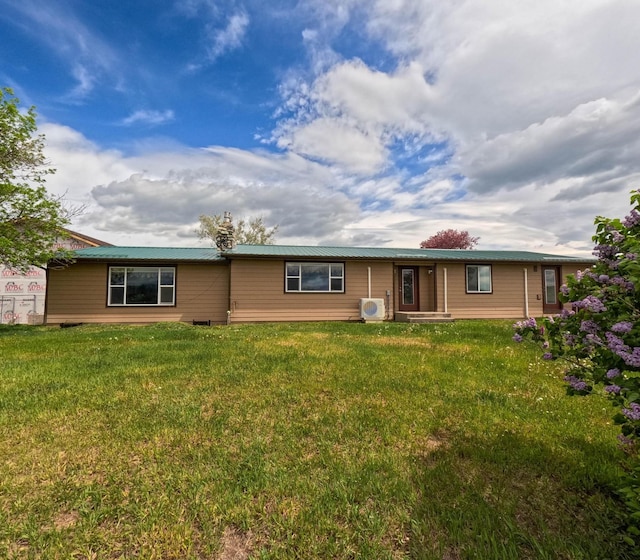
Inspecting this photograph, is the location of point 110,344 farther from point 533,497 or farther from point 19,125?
point 19,125

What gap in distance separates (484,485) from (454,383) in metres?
2.39

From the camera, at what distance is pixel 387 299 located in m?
14.1

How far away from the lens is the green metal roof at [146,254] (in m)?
12.5

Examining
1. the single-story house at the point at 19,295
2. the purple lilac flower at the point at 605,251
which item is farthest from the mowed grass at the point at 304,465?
the single-story house at the point at 19,295

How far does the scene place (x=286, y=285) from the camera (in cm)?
1347

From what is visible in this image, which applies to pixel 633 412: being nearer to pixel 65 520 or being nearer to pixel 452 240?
pixel 65 520

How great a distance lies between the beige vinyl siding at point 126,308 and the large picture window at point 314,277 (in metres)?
2.66

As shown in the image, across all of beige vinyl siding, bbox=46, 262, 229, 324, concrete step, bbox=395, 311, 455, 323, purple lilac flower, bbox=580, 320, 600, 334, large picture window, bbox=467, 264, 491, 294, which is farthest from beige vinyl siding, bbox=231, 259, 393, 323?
purple lilac flower, bbox=580, 320, 600, 334

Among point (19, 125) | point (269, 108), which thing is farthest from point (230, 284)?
point (19, 125)

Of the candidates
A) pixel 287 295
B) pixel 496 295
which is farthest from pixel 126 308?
pixel 496 295

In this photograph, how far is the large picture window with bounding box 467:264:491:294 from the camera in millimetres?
14742

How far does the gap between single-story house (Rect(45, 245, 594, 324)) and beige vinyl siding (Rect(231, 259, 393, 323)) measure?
4cm

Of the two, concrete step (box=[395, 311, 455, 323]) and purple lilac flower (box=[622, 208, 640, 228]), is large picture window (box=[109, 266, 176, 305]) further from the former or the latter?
purple lilac flower (box=[622, 208, 640, 228])

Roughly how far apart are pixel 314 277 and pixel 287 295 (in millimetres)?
1324
